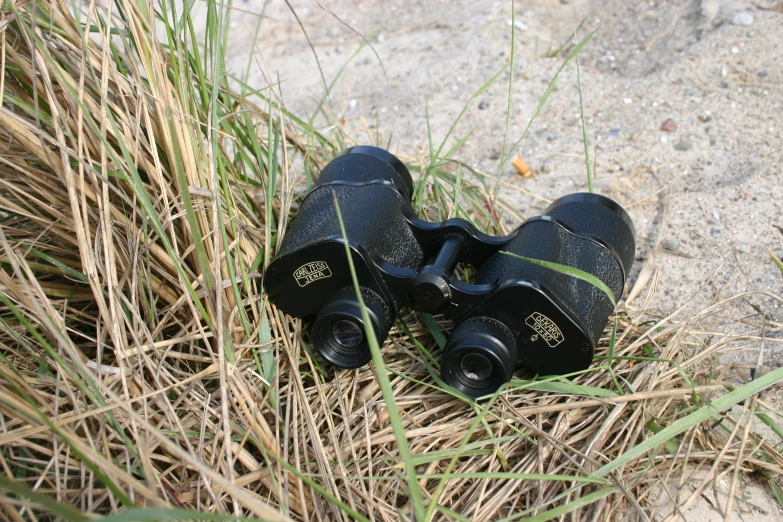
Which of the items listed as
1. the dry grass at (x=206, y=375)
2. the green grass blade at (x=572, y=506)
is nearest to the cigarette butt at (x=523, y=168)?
the dry grass at (x=206, y=375)

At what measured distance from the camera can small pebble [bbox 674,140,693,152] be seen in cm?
257

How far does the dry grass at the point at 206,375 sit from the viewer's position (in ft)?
4.50

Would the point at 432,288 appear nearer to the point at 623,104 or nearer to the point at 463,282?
the point at 463,282

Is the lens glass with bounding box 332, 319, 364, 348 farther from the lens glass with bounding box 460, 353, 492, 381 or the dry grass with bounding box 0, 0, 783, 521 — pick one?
the lens glass with bounding box 460, 353, 492, 381

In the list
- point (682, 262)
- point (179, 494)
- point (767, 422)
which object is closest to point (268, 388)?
point (179, 494)

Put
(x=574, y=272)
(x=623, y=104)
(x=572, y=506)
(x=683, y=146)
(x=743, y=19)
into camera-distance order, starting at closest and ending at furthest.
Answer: (x=572, y=506) → (x=574, y=272) → (x=683, y=146) → (x=623, y=104) → (x=743, y=19)

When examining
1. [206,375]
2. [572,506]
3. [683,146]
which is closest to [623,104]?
[683,146]

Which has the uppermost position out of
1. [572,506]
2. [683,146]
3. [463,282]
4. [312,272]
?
[312,272]

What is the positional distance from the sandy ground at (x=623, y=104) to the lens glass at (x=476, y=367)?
499 mm

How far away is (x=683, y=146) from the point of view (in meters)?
2.58

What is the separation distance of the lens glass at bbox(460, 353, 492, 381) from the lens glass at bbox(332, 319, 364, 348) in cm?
26

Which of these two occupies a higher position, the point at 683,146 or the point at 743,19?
the point at 743,19

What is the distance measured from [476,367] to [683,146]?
148 centimetres

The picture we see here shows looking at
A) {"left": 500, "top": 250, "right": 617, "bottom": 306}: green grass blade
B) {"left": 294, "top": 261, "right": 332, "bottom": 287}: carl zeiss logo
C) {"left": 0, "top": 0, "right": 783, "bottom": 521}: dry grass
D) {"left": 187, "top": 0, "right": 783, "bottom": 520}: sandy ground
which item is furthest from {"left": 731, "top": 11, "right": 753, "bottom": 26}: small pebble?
{"left": 294, "top": 261, "right": 332, "bottom": 287}: carl zeiss logo
